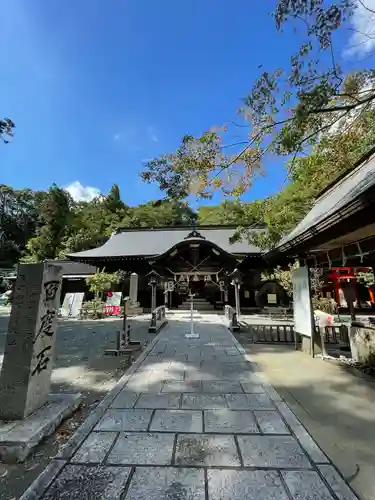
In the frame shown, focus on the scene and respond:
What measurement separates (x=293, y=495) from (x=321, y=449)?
0.75 meters

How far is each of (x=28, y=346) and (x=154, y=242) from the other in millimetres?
18045

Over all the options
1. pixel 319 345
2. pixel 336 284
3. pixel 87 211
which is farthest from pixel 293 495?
pixel 87 211

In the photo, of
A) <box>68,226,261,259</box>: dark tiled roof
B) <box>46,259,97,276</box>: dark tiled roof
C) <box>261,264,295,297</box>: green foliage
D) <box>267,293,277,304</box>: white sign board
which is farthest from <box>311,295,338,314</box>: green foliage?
<box>46,259,97,276</box>: dark tiled roof

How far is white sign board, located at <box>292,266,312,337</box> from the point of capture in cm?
606

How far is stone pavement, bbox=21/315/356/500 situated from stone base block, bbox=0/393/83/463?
1.08 ft

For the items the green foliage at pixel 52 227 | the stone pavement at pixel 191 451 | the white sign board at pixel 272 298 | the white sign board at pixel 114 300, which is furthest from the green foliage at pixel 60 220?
the stone pavement at pixel 191 451

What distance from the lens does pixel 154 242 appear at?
68.5 ft

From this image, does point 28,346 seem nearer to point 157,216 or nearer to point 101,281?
point 101,281

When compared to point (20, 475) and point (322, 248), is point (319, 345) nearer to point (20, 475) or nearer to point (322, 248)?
point (322, 248)

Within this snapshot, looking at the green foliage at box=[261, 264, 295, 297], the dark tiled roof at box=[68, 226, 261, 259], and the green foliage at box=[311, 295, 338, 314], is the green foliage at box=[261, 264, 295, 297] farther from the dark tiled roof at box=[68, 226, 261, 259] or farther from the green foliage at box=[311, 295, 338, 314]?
the dark tiled roof at box=[68, 226, 261, 259]

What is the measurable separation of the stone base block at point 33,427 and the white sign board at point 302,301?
16.3 feet

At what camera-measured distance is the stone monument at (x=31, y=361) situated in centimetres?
280

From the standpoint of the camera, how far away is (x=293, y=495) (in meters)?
1.87

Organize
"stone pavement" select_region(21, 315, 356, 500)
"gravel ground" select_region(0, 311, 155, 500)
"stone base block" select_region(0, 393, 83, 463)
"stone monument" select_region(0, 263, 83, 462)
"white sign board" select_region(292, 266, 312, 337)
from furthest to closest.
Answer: "white sign board" select_region(292, 266, 312, 337), "stone monument" select_region(0, 263, 83, 462), "stone base block" select_region(0, 393, 83, 463), "gravel ground" select_region(0, 311, 155, 500), "stone pavement" select_region(21, 315, 356, 500)
